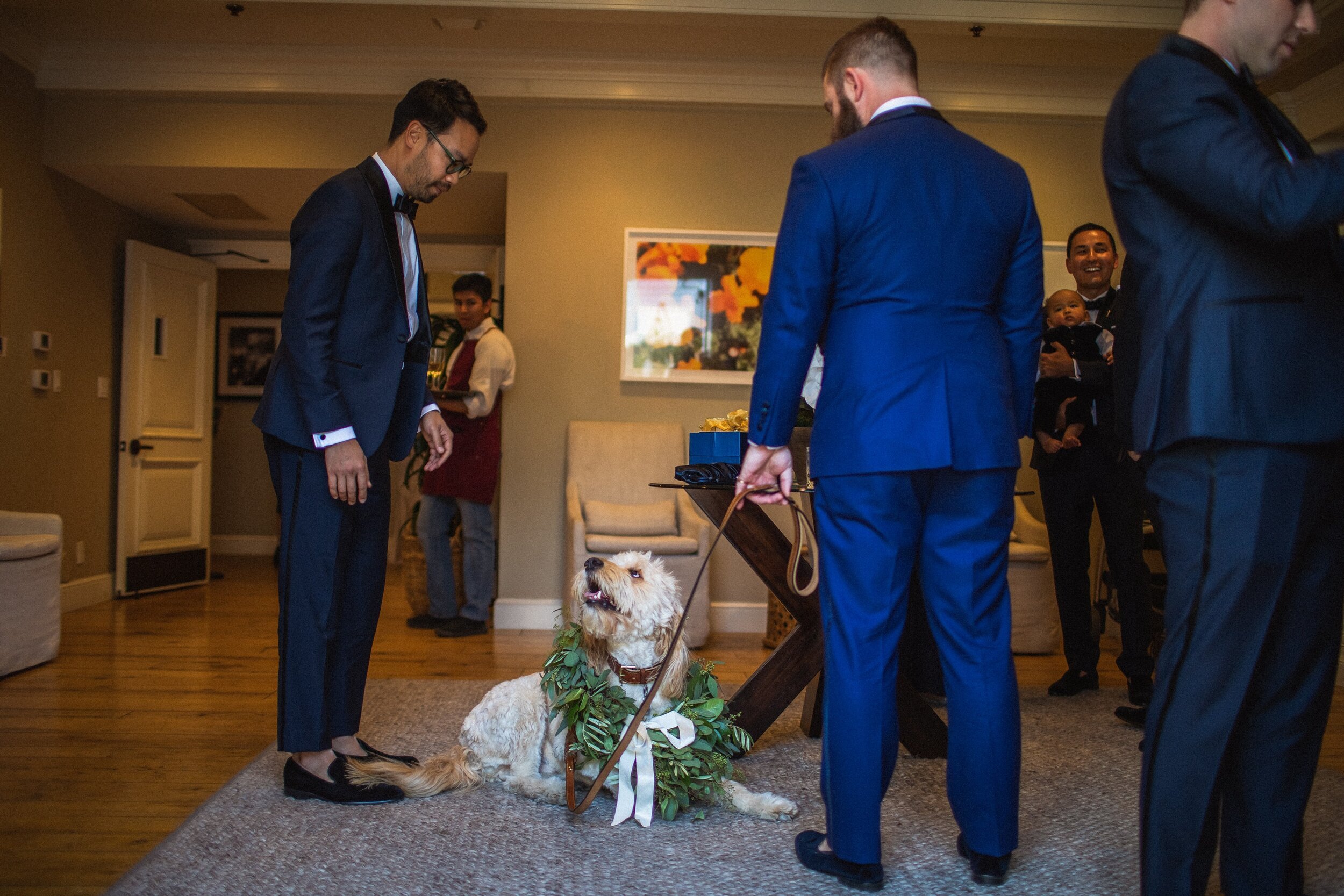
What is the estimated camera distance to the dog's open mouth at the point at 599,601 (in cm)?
206

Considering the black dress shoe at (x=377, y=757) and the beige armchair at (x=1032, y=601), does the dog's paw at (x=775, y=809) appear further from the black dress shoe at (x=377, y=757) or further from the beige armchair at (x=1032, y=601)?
the beige armchair at (x=1032, y=601)

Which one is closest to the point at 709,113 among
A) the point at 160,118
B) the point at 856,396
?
the point at 160,118

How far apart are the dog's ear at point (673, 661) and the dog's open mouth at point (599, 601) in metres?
0.14

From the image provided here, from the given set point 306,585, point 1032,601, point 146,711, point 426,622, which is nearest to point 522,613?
point 426,622

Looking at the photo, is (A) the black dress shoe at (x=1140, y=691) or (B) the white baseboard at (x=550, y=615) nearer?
(A) the black dress shoe at (x=1140, y=691)

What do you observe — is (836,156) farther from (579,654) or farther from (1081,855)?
(1081,855)

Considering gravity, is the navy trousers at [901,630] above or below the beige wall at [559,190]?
below

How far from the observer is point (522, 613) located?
4953 millimetres

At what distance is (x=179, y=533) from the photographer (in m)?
6.18

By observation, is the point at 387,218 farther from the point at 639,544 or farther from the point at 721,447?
the point at 639,544

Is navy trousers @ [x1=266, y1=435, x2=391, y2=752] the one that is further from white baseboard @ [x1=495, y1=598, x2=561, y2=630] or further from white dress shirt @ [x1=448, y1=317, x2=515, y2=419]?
white baseboard @ [x1=495, y1=598, x2=561, y2=630]

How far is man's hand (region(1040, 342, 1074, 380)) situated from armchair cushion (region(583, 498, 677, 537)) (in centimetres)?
175

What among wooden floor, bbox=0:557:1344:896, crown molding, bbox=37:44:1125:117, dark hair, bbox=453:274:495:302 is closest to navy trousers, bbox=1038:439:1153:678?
wooden floor, bbox=0:557:1344:896

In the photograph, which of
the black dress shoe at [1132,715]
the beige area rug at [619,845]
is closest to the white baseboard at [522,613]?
the beige area rug at [619,845]
